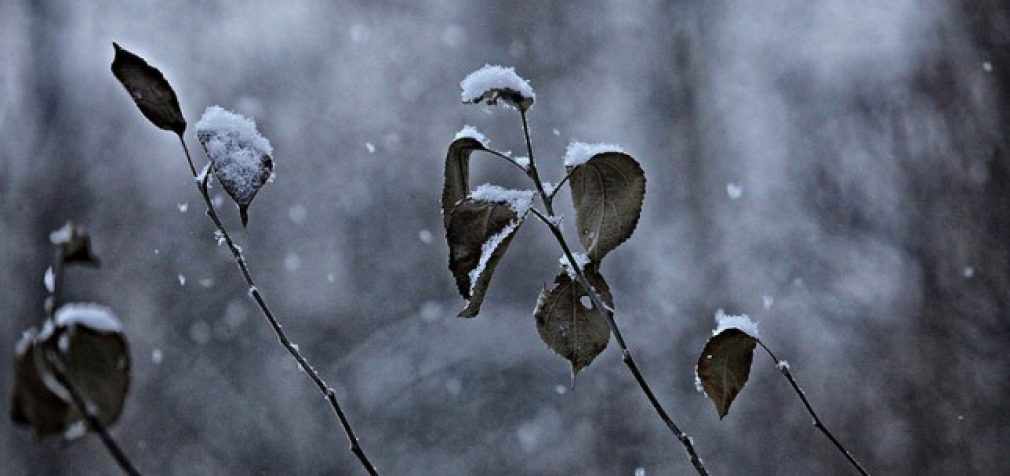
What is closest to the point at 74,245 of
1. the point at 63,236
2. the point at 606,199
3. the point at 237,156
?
the point at 63,236

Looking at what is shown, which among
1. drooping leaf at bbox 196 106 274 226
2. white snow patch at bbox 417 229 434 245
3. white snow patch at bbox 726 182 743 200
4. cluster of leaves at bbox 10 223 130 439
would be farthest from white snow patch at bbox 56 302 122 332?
white snow patch at bbox 417 229 434 245

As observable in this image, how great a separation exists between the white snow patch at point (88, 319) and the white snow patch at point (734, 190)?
5323 millimetres

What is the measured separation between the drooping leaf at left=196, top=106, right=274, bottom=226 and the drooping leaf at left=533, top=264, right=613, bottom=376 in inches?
6.3

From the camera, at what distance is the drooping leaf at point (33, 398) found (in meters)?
0.31

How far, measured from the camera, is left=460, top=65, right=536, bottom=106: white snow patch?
47 centimetres

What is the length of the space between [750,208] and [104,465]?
161 inches

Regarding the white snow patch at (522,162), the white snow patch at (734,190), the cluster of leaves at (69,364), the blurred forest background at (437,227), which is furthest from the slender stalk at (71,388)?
the white snow patch at (734,190)

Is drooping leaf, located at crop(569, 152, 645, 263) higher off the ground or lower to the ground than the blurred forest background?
lower

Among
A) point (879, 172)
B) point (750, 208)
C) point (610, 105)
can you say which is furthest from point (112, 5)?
point (879, 172)

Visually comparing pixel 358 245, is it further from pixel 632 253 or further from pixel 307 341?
pixel 632 253

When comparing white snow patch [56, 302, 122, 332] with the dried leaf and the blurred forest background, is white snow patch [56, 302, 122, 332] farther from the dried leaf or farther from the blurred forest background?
the blurred forest background

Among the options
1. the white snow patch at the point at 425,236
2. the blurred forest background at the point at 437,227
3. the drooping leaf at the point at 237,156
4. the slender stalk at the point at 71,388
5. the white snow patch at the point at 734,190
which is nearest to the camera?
the slender stalk at the point at 71,388

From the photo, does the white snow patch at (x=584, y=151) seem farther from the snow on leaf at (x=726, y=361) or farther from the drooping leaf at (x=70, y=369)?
the drooping leaf at (x=70, y=369)

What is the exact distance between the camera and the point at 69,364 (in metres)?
0.33
